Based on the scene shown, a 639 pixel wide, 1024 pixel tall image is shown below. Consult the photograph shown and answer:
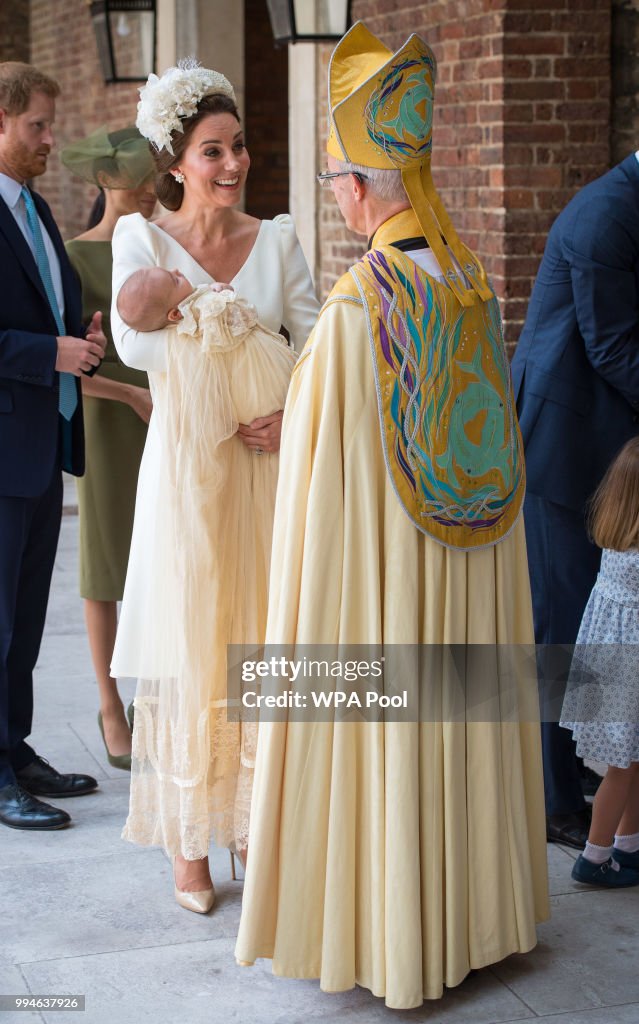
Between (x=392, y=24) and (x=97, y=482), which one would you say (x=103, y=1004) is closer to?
(x=97, y=482)

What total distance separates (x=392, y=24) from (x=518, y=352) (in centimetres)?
315

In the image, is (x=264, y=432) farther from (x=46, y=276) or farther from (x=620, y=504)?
(x=46, y=276)

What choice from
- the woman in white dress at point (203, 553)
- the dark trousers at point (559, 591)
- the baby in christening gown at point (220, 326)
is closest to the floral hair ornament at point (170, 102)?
the woman in white dress at point (203, 553)

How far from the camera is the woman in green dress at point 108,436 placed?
14.9 ft

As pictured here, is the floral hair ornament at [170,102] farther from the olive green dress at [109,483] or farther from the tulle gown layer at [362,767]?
the olive green dress at [109,483]

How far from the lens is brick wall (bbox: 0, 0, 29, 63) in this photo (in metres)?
16.0

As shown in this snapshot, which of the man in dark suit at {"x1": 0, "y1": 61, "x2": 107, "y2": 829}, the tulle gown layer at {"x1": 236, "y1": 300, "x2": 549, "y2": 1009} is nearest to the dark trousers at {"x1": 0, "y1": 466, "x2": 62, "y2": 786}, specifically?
the man in dark suit at {"x1": 0, "y1": 61, "x2": 107, "y2": 829}

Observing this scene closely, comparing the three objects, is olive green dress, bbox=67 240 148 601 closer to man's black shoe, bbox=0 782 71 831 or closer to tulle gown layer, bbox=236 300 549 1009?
man's black shoe, bbox=0 782 71 831

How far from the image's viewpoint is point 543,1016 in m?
3.05

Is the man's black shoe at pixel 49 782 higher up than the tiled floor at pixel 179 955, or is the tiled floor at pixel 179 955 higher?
the man's black shoe at pixel 49 782

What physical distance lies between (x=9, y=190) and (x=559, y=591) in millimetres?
2001

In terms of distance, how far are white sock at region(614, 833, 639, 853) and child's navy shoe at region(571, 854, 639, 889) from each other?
0.07 m

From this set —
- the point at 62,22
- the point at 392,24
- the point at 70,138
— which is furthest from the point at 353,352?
the point at 62,22

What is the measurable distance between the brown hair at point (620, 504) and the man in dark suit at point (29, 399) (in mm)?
1496
